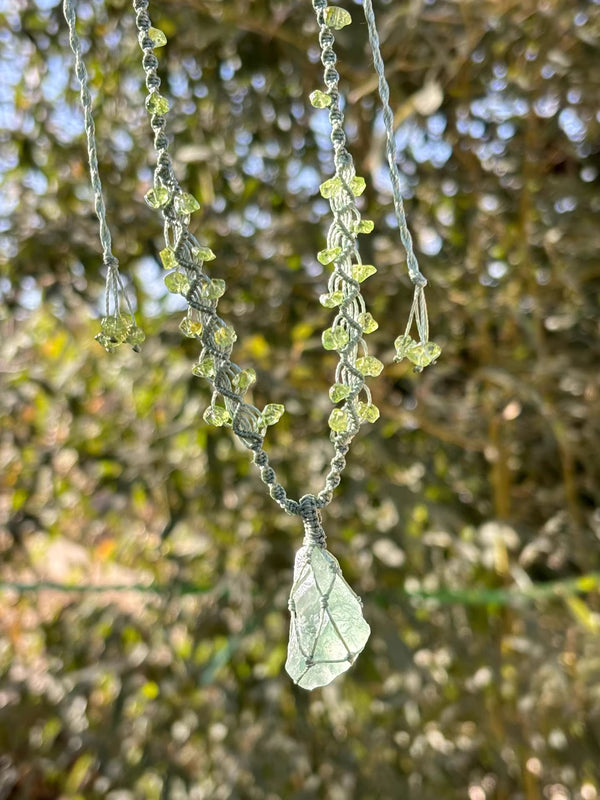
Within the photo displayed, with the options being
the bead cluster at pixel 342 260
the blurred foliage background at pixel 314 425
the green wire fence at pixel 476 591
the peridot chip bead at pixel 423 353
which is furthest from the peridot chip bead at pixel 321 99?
the green wire fence at pixel 476 591

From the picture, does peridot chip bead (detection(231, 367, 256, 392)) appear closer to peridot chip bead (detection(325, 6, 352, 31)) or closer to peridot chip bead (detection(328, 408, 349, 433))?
peridot chip bead (detection(328, 408, 349, 433))

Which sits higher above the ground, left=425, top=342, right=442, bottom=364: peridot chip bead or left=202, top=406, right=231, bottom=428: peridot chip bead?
left=425, top=342, right=442, bottom=364: peridot chip bead

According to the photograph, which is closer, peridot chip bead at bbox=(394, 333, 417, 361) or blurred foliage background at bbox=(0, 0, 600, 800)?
peridot chip bead at bbox=(394, 333, 417, 361)

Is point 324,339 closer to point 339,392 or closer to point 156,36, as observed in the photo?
point 339,392

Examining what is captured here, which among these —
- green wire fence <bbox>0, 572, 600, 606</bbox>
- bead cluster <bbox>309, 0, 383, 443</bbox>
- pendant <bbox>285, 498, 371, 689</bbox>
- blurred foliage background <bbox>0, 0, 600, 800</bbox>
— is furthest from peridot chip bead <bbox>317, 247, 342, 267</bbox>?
green wire fence <bbox>0, 572, 600, 606</bbox>

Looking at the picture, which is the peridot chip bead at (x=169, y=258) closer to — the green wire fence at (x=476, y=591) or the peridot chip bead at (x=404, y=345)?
the peridot chip bead at (x=404, y=345)

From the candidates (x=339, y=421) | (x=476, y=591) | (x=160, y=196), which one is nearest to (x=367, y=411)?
(x=339, y=421)
